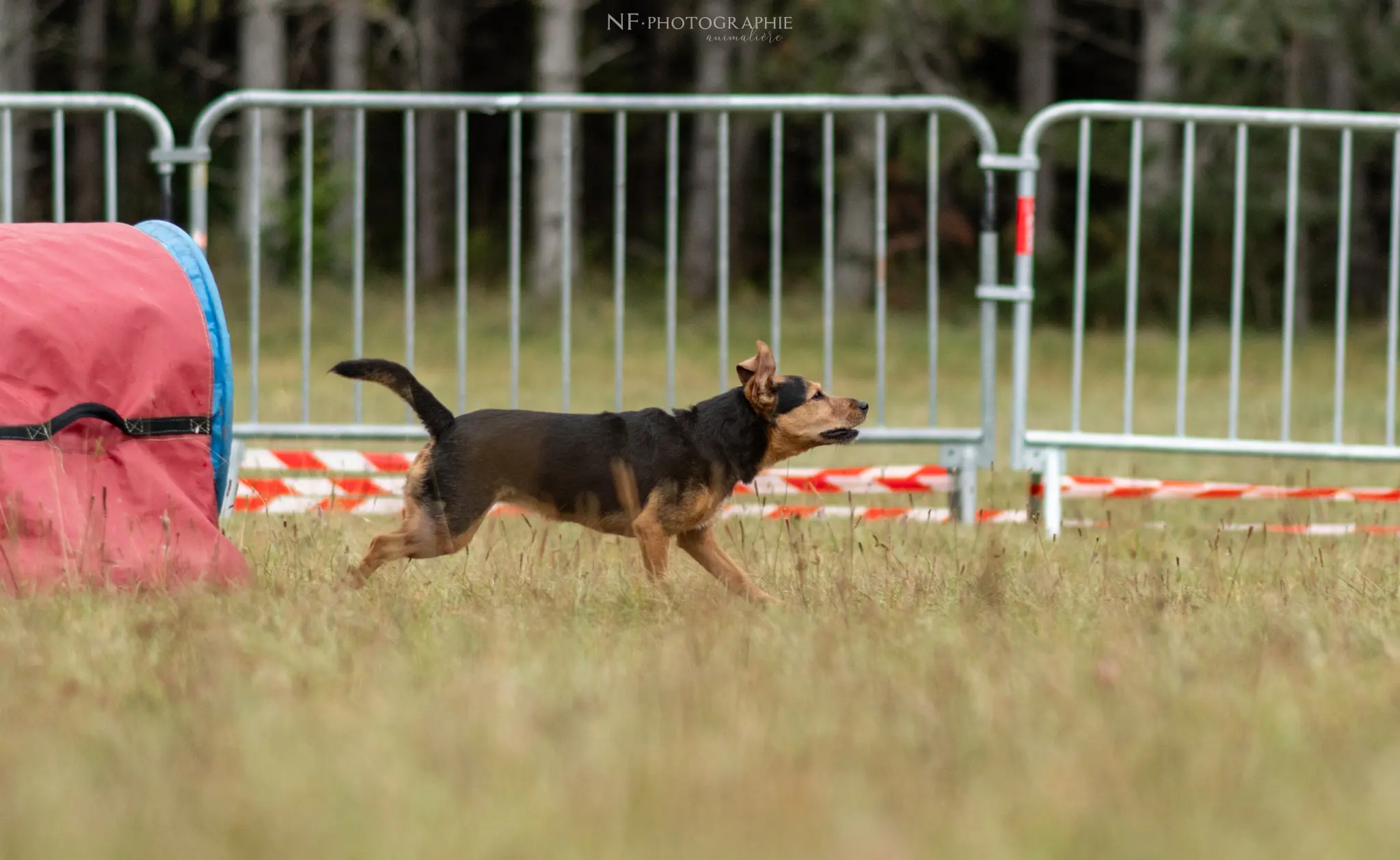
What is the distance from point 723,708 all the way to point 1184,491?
4.49 meters

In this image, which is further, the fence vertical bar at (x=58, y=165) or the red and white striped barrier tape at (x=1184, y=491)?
the fence vertical bar at (x=58, y=165)

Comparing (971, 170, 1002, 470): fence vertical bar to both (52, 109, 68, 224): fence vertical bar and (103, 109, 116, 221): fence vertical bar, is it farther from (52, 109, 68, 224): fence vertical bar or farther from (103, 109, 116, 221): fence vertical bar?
(52, 109, 68, 224): fence vertical bar

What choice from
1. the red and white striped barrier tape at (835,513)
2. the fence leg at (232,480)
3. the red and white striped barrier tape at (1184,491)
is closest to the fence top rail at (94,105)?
the fence leg at (232,480)

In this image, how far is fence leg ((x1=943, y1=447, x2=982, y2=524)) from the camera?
7477 mm

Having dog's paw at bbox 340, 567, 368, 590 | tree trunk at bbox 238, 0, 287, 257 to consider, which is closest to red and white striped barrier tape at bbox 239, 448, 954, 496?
dog's paw at bbox 340, 567, 368, 590

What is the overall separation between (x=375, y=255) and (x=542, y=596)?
86.4 ft

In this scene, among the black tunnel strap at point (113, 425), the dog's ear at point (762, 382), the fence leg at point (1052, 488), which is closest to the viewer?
the black tunnel strap at point (113, 425)

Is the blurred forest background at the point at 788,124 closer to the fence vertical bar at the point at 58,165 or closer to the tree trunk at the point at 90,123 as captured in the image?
the tree trunk at the point at 90,123

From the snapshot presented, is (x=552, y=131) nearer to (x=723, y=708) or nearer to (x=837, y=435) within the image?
(x=837, y=435)

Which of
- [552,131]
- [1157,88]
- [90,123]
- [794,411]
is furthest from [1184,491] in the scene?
[90,123]

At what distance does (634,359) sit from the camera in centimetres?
1759

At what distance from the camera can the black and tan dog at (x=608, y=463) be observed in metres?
5.38

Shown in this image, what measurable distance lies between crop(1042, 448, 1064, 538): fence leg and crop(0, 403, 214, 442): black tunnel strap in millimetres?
3344

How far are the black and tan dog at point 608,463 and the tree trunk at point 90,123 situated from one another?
24203mm
